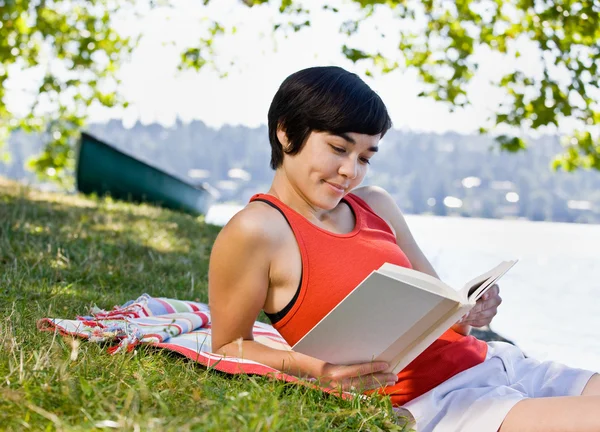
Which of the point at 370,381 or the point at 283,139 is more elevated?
the point at 283,139

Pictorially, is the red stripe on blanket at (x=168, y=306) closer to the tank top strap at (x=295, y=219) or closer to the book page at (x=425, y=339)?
the tank top strap at (x=295, y=219)

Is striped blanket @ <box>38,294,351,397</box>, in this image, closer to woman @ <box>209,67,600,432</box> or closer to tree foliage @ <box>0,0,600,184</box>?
woman @ <box>209,67,600,432</box>

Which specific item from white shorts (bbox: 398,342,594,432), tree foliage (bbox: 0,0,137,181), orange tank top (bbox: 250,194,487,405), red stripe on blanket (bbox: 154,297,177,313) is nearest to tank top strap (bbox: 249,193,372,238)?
orange tank top (bbox: 250,194,487,405)

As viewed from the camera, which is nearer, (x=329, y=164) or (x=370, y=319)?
(x=370, y=319)

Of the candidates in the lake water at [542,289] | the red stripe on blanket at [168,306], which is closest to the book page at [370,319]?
the red stripe on blanket at [168,306]

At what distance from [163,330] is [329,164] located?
0.89 meters

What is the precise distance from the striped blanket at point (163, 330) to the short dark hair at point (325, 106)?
0.59 metres

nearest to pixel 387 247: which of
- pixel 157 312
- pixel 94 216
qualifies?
pixel 157 312

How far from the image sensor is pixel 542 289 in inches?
261

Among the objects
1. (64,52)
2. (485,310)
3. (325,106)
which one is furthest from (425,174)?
(325,106)

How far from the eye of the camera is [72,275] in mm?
3346

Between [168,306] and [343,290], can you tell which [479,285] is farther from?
[168,306]

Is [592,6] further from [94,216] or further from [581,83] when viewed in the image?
[94,216]

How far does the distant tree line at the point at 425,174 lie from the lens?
2678 centimetres
